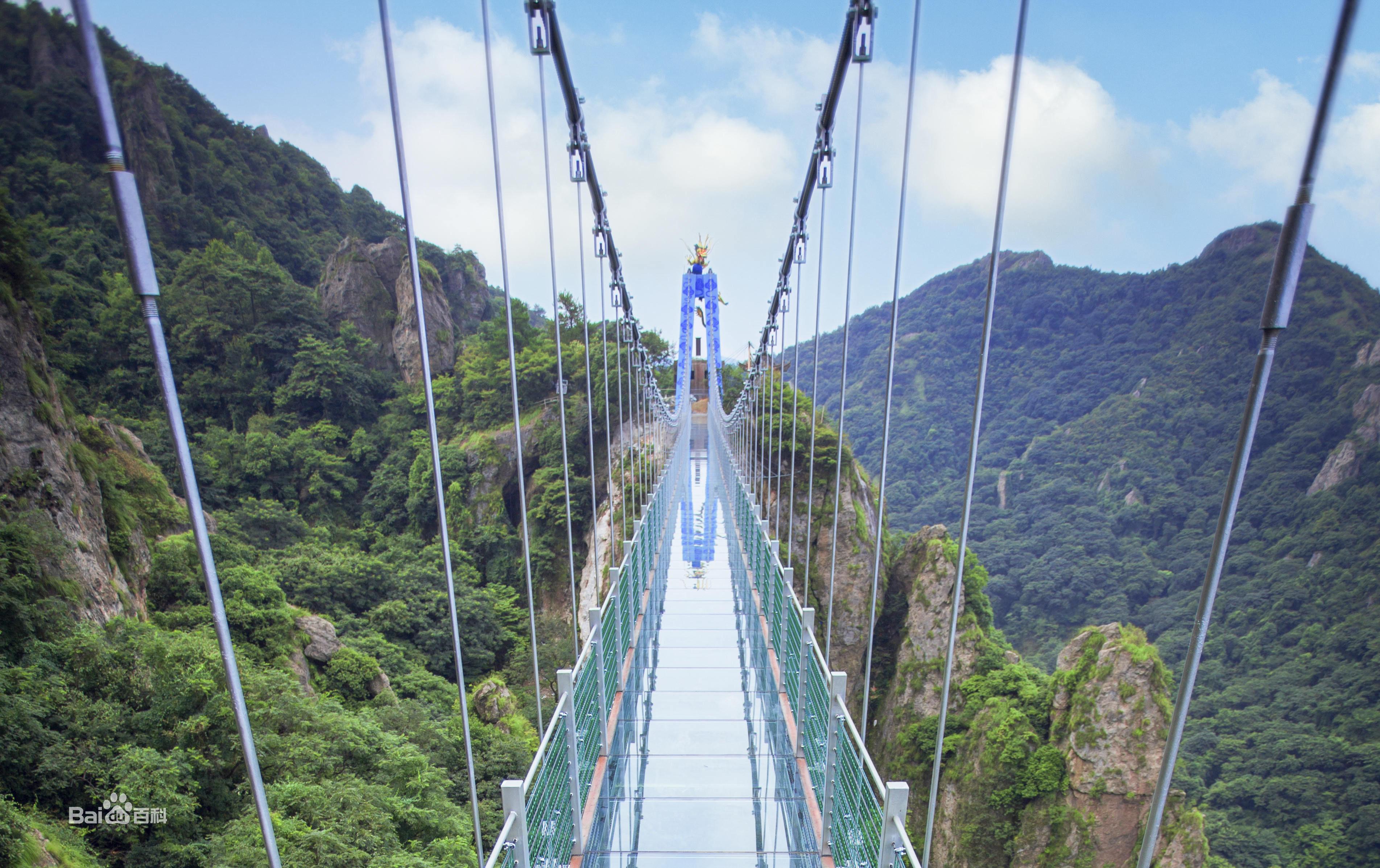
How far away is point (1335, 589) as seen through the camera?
10703mm

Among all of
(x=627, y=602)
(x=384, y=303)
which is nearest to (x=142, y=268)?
(x=627, y=602)

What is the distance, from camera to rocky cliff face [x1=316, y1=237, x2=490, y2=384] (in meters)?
18.9

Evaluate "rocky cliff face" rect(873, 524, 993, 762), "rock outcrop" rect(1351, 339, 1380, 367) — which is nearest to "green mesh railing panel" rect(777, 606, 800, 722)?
"rocky cliff face" rect(873, 524, 993, 762)

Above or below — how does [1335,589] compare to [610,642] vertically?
below

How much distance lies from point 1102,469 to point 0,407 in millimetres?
21564

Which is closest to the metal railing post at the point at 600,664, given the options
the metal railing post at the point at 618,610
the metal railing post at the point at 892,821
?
the metal railing post at the point at 618,610

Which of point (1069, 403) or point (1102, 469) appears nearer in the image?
point (1102, 469)

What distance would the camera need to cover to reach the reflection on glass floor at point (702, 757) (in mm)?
2361

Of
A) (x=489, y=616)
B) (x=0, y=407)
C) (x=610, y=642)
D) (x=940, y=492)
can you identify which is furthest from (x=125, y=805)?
(x=940, y=492)

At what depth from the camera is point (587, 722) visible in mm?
2486

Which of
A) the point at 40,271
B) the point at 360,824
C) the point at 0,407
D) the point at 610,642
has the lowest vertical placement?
the point at 360,824

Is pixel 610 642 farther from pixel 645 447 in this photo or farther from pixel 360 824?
pixel 645 447

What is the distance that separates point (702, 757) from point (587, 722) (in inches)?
29.4

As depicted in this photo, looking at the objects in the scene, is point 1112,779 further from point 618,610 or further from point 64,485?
point 64,485
